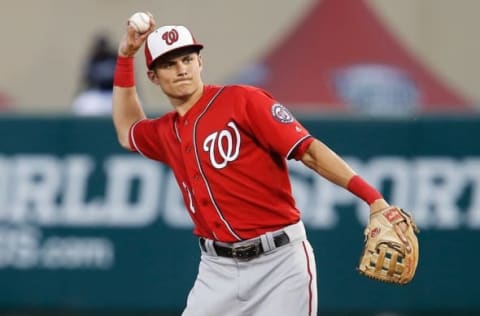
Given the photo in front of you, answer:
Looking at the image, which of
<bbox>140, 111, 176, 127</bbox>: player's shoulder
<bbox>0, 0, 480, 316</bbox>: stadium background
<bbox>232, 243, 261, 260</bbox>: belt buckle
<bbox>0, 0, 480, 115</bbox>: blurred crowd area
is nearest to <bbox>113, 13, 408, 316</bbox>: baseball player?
<bbox>232, 243, 261, 260</bbox>: belt buckle

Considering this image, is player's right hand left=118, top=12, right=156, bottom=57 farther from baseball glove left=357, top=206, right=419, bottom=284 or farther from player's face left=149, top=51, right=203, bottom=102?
baseball glove left=357, top=206, right=419, bottom=284

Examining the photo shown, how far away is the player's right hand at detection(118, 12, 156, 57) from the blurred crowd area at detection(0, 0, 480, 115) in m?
7.97

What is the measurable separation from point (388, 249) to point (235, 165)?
0.84m

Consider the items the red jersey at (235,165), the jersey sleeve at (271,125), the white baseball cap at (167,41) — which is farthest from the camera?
the white baseball cap at (167,41)

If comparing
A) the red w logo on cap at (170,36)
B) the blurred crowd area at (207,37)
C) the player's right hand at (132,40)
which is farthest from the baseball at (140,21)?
the blurred crowd area at (207,37)

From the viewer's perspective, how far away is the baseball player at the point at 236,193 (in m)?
5.74

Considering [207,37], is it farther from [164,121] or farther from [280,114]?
[280,114]

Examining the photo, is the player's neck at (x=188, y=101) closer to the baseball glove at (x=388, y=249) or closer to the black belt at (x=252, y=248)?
the black belt at (x=252, y=248)

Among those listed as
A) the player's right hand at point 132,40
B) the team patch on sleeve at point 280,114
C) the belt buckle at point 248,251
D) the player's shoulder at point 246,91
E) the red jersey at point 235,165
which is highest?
the player's right hand at point 132,40

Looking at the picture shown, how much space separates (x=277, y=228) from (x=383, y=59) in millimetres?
8348

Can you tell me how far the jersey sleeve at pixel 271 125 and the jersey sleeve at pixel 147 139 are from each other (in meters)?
0.69

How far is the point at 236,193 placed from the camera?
579 centimetres

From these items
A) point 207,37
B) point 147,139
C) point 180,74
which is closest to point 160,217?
point 147,139

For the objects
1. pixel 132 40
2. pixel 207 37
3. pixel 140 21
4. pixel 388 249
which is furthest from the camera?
pixel 207 37
